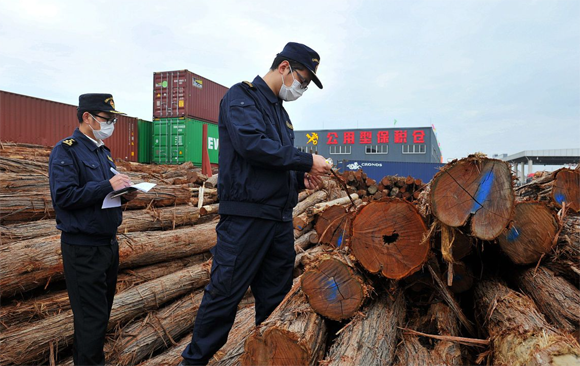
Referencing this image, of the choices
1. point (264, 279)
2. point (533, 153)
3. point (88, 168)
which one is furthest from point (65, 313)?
point (533, 153)

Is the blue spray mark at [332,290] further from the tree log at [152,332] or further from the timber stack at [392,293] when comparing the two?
the tree log at [152,332]

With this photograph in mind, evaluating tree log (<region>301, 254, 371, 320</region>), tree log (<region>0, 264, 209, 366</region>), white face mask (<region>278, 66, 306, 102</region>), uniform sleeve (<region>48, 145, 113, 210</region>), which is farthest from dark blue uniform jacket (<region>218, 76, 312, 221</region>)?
tree log (<region>0, 264, 209, 366</region>)

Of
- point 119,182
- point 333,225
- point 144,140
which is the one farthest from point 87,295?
point 144,140

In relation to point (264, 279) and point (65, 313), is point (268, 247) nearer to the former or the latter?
point (264, 279)

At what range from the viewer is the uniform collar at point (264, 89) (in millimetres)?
2479

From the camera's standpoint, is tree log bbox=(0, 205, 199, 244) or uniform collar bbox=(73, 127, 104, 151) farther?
tree log bbox=(0, 205, 199, 244)

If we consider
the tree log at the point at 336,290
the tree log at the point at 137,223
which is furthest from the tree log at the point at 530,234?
the tree log at the point at 137,223

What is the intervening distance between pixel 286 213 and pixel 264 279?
47 centimetres

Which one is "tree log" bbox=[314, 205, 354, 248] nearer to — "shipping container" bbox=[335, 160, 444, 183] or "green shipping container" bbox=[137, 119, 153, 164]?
"green shipping container" bbox=[137, 119, 153, 164]

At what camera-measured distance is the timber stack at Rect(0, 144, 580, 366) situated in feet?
7.02

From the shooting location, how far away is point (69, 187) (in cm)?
241

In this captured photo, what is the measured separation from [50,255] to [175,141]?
11014 mm

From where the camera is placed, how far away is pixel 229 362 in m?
2.51

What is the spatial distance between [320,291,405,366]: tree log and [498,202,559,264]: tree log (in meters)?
0.92
